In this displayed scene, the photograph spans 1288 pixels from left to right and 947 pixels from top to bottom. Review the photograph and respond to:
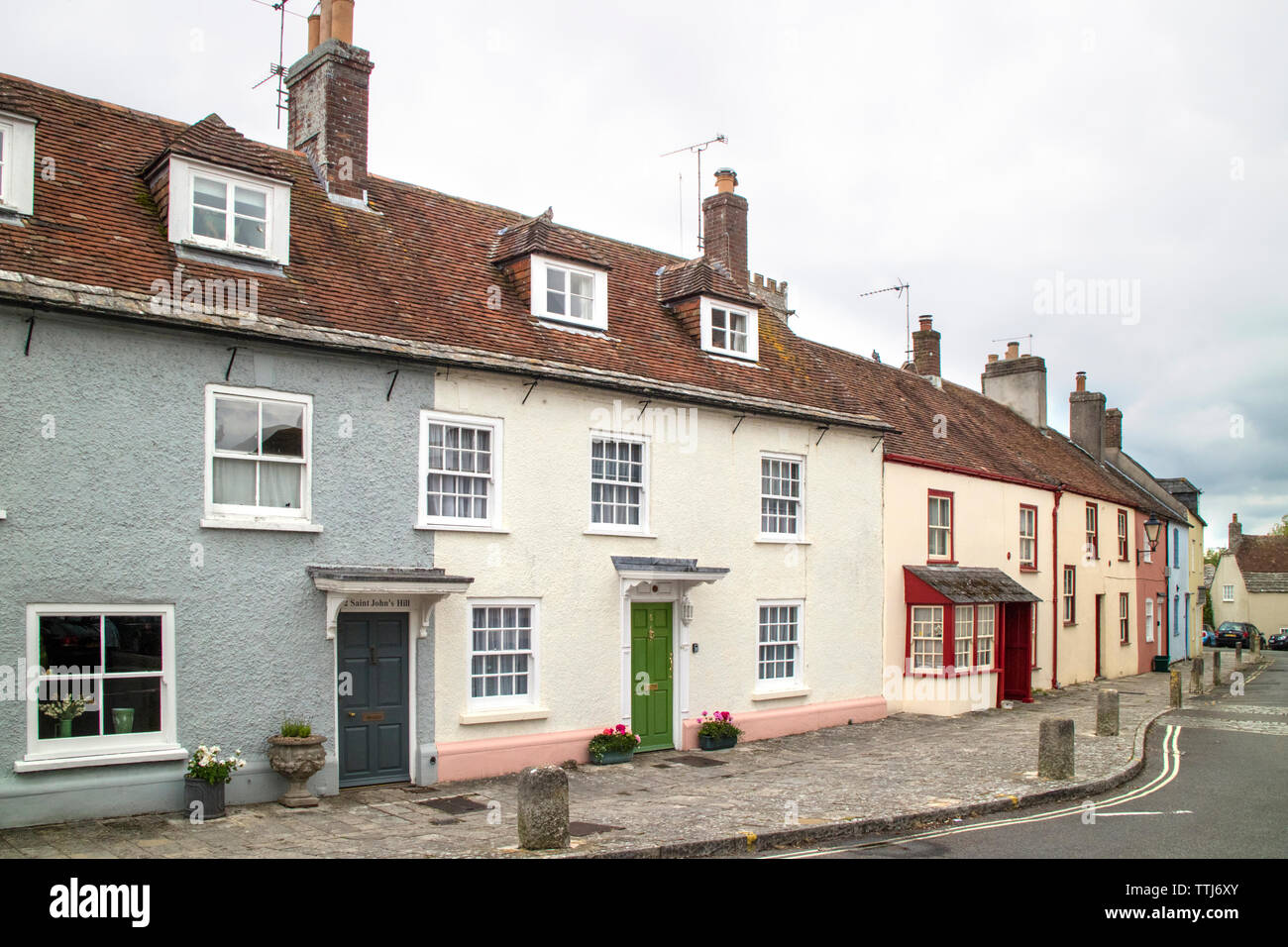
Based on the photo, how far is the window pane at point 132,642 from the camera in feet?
36.9

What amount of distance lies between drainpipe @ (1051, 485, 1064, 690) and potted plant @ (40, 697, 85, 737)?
23.9m

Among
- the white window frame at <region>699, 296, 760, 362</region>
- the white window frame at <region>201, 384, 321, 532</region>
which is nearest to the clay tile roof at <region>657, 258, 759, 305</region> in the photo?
the white window frame at <region>699, 296, 760, 362</region>

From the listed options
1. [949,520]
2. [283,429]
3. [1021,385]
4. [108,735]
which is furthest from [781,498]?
[1021,385]

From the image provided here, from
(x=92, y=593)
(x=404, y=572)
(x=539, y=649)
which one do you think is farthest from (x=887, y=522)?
(x=92, y=593)

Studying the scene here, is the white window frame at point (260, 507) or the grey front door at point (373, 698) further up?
the white window frame at point (260, 507)

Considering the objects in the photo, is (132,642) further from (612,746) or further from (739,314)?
(739,314)

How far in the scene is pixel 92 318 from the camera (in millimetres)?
11266

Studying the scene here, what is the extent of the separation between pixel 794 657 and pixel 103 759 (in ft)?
37.9

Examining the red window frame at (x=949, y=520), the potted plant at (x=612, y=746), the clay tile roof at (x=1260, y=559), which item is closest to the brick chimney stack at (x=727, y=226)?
the red window frame at (x=949, y=520)

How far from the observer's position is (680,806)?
1224cm

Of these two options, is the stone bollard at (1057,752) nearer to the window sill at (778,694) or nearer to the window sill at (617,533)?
the window sill at (778,694)

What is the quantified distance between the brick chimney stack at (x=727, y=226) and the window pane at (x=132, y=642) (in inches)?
561

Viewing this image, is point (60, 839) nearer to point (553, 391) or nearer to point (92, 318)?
point (92, 318)

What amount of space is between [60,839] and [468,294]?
889cm
